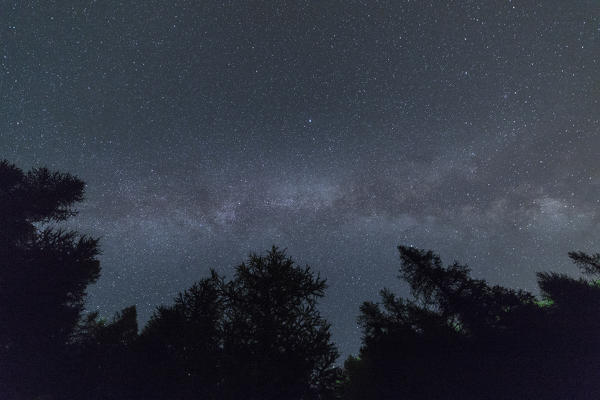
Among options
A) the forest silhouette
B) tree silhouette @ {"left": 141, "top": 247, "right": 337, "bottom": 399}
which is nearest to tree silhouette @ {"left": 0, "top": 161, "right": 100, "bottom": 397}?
the forest silhouette

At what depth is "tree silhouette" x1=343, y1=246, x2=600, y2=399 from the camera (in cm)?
1390

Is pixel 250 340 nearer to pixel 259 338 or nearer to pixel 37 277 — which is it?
pixel 259 338

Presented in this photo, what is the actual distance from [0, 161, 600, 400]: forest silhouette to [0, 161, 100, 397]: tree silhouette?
1.8 inches

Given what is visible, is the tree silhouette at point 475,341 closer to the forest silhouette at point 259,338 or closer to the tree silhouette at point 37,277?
the forest silhouette at point 259,338

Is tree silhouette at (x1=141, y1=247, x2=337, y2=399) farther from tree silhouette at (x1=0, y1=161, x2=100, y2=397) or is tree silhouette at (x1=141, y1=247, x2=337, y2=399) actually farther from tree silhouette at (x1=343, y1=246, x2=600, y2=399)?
tree silhouette at (x1=343, y1=246, x2=600, y2=399)

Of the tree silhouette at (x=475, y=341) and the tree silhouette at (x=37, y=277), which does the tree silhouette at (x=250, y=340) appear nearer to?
the tree silhouette at (x=37, y=277)

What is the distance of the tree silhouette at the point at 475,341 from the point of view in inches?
547

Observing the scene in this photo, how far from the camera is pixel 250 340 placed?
10.2 meters

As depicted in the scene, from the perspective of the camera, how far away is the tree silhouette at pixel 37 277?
1076 cm

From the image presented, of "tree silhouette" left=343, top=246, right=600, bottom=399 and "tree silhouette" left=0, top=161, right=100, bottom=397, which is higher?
"tree silhouette" left=0, top=161, right=100, bottom=397

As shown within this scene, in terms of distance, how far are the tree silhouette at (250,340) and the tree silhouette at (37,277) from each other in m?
3.79

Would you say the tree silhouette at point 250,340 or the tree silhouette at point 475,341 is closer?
the tree silhouette at point 250,340

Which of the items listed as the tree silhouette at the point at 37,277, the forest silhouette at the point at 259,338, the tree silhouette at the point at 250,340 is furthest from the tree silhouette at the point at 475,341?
the tree silhouette at the point at 37,277

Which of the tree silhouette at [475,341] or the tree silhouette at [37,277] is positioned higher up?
the tree silhouette at [37,277]
